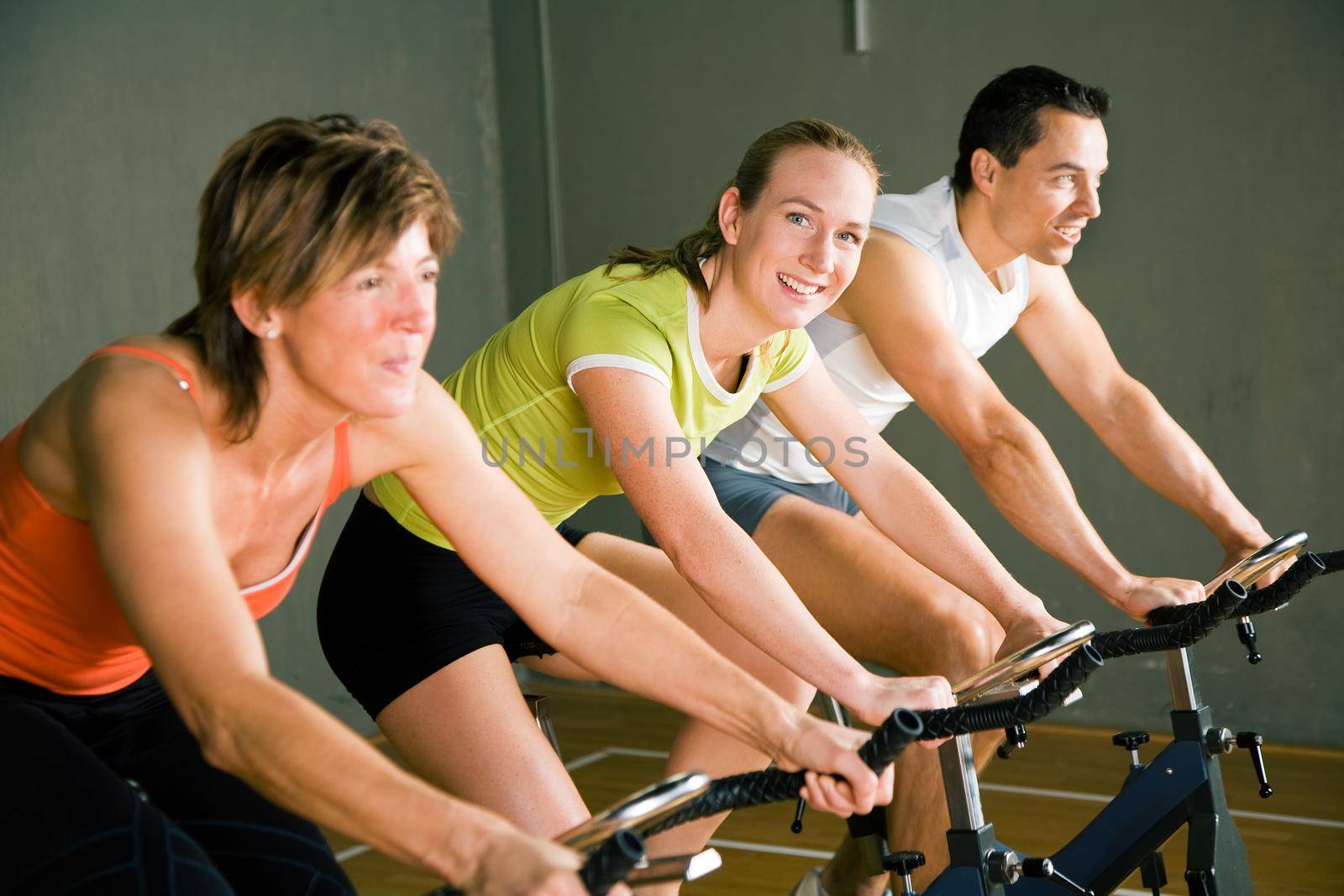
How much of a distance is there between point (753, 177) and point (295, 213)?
1.04 metres

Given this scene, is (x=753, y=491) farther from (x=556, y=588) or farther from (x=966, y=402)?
(x=556, y=588)

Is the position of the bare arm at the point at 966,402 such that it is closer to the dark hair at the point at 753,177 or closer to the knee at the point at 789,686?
the dark hair at the point at 753,177

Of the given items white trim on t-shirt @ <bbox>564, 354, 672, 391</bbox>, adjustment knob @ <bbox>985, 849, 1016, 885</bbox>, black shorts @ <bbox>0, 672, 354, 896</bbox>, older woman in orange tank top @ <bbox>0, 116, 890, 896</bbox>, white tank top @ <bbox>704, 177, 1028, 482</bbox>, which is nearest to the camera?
older woman in orange tank top @ <bbox>0, 116, 890, 896</bbox>

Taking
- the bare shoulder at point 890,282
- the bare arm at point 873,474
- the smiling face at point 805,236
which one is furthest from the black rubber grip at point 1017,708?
the bare shoulder at point 890,282

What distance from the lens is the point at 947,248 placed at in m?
2.69

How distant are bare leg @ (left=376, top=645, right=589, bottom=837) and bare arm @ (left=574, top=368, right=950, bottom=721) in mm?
316

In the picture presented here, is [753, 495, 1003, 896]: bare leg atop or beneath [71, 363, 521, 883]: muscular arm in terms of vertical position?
beneath

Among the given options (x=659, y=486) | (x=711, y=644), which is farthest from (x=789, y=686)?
(x=659, y=486)

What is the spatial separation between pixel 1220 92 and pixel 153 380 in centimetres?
386

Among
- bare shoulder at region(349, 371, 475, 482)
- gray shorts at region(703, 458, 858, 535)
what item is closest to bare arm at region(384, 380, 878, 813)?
bare shoulder at region(349, 371, 475, 482)

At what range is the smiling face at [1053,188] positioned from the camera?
8.71 ft

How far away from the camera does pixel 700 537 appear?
1.83m

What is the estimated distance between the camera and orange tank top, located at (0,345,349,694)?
53.5 inches

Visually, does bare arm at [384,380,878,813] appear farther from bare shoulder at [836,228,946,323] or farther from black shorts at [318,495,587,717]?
bare shoulder at [836,228,946,323]
